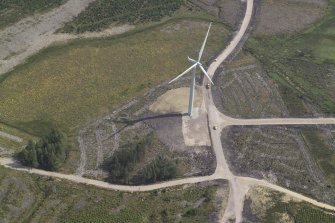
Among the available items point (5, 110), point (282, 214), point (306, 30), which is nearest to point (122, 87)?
point (5, 110)

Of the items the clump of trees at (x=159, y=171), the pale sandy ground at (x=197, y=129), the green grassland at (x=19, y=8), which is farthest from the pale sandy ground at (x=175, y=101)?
A: the green grassland at (x=19, y=8)

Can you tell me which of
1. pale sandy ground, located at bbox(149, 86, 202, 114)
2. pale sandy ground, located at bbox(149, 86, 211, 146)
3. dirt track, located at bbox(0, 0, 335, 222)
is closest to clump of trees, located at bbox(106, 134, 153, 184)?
dirt track, located at bbox(0, 0, 335, 222)

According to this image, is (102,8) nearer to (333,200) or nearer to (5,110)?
(5,110)

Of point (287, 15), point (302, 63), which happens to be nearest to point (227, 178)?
point (302, 63)

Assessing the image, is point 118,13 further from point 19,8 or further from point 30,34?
point 19,8

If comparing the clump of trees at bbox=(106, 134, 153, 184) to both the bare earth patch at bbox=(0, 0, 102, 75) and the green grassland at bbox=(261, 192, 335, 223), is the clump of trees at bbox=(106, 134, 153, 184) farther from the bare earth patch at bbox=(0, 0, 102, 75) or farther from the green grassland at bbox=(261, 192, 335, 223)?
the bare earth patch at bbox=(0, 0, 102, 75)

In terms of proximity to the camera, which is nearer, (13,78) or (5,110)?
(5,110)

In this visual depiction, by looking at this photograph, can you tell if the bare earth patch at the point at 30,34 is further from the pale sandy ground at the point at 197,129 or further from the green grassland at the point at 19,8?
the pale sandy ground at the point at 197,129
